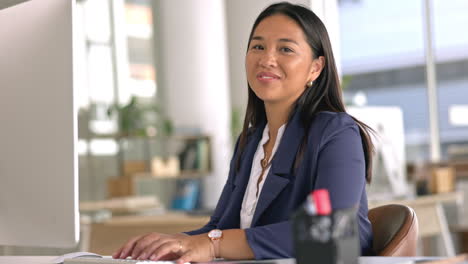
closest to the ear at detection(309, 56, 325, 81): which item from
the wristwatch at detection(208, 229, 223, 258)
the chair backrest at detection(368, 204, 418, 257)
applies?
the chair backrest at detection(368, 204, 418, 257)

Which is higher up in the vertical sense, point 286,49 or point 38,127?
point 286,49

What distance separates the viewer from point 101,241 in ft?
14.1

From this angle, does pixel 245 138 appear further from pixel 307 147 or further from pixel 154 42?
pixel 154 42

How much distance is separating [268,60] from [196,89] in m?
5.80

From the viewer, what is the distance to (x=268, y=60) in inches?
69.2

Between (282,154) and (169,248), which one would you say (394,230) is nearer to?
(282,154)

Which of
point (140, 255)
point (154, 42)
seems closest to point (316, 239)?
point (140, 255)

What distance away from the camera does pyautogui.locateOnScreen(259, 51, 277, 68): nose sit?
1758 millimetres

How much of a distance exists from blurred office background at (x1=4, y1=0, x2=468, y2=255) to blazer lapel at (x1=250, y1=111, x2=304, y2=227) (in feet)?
16.8

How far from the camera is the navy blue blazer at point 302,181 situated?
150 centimetres

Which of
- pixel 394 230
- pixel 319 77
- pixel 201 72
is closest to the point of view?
pixel 394 230

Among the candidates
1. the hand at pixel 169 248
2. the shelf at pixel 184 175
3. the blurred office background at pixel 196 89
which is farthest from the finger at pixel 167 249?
the shelf at pixel 184 175

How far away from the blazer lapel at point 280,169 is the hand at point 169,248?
23 centimetres

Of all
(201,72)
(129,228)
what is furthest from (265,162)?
(201,72)
